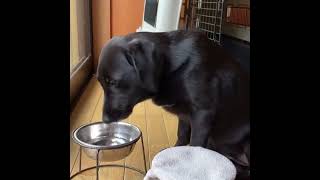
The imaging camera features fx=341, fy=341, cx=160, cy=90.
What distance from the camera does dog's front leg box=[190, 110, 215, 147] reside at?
0.78 m

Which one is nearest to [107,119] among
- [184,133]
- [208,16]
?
[184,133]

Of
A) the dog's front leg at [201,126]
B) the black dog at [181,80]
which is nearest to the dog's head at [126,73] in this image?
the black dog at [181,80]

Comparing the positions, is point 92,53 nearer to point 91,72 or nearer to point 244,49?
point 91,72

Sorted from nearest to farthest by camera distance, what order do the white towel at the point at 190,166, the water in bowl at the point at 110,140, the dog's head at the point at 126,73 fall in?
1. the white towel at the point at 190,166
2. the dog's head at the point at 126,73
3. the water in bowl at the point at 110,140

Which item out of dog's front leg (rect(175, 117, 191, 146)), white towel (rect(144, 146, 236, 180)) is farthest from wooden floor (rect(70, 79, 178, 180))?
white towel (rect(144, 146, 236, 180))

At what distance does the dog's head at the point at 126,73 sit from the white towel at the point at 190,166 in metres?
0.16

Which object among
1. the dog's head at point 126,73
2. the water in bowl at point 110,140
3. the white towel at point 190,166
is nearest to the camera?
the white towel at point 190,166

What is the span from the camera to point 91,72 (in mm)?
990

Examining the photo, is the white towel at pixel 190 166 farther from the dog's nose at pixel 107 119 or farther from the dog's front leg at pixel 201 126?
the dog's nose at pixel 107 119

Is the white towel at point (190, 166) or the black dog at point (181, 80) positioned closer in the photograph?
the white towel at point (190, 166)

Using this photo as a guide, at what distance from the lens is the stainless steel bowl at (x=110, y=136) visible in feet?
2.65

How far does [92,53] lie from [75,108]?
0.18 metres

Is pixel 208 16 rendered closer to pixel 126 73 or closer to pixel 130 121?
pixel 126 73
